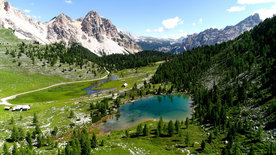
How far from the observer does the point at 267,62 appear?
71.8m

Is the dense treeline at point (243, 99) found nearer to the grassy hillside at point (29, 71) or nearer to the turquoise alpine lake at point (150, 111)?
the turquoise alpine lake at point (150, 111)

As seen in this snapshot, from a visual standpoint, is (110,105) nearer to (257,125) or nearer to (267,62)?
(257,125)

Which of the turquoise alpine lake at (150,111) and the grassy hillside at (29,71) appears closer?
the turquoise alpine lake at (150,111)

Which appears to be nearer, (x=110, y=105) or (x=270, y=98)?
(x=270, y=98)

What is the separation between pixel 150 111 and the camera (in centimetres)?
7494

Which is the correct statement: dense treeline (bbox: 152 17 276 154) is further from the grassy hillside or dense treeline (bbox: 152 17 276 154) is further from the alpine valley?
the grassy hillside

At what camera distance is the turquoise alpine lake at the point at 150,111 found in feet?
207

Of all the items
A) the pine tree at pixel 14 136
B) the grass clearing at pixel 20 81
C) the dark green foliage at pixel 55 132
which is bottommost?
the dark green foliage at pixel 55 132

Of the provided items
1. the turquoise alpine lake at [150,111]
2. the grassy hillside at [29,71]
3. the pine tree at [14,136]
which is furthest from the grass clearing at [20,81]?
the turquoise alpine lake at [150,111]

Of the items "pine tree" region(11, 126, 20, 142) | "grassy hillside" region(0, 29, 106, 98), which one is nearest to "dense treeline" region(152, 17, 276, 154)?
"pine tree" region(11, 126, 20, 142)

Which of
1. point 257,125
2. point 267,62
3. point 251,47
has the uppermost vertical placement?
point 251,47

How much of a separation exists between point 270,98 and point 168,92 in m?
58.7

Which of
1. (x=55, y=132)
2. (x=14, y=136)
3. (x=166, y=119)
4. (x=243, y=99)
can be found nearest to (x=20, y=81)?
(x=14, y=136)

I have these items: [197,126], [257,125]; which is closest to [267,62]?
[257,125]
